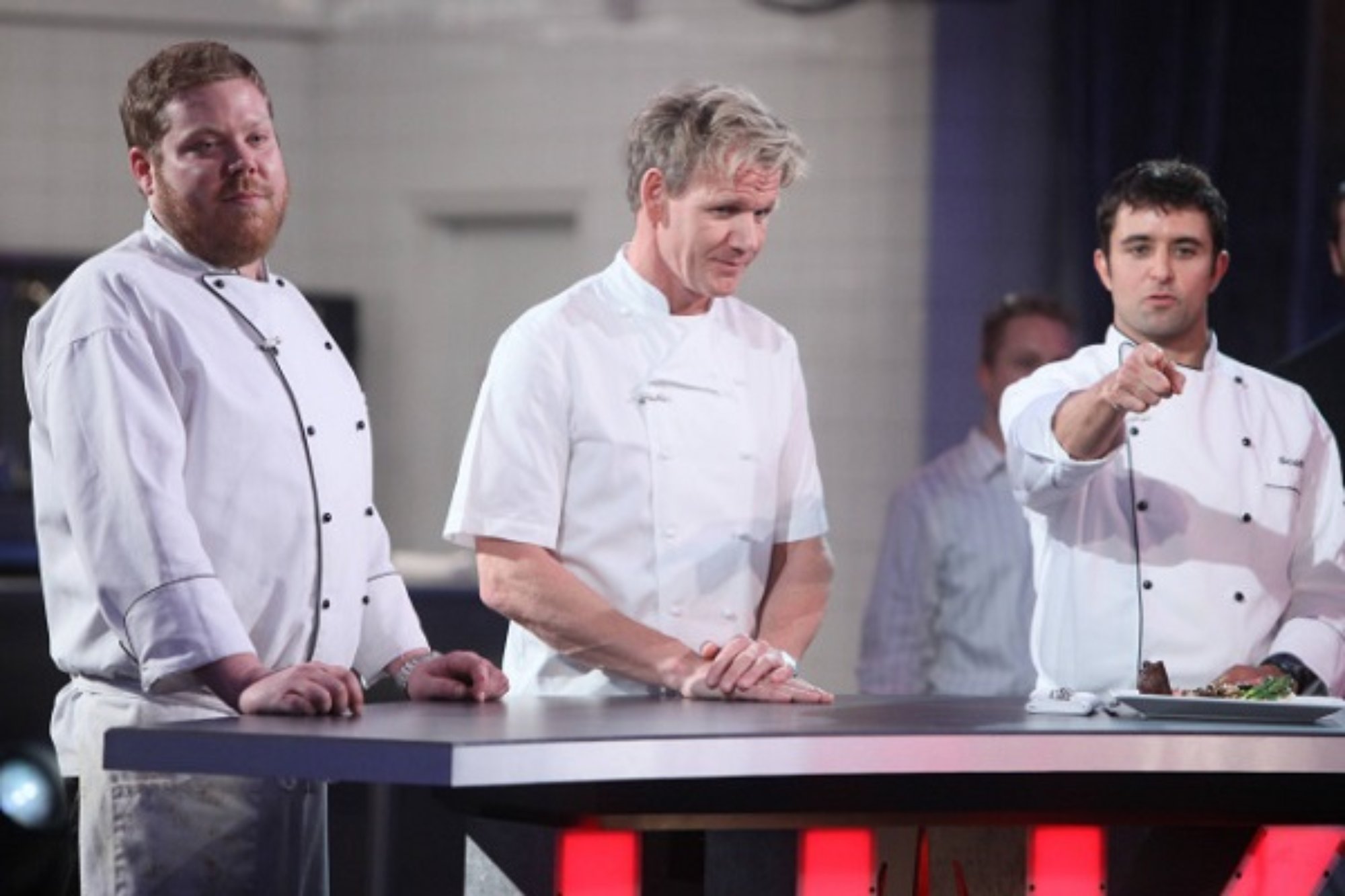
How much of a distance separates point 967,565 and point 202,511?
297 centimetres

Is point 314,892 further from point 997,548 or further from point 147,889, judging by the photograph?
point 997,548

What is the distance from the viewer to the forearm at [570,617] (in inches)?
119

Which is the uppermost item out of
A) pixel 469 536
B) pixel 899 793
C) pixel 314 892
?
pixel 469 536

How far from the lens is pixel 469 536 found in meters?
3.17

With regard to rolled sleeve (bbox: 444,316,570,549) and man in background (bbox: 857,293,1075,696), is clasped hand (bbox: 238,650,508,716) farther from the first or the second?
man in background (bbox: 857,293,1075,696)

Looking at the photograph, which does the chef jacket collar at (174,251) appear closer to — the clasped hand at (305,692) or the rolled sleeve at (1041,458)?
the clasped hand at (305,692)

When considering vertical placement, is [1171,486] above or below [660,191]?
below

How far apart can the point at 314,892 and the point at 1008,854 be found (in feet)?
2.62

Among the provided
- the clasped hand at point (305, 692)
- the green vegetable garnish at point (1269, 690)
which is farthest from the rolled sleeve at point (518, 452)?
the green vegetable garnish at point (1269, 690)

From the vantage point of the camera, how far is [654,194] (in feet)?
10.6

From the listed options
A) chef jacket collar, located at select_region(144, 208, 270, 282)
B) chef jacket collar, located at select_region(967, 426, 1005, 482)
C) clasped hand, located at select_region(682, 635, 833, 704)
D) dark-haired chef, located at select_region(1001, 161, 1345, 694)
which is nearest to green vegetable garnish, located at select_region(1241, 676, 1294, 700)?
dark-haired chef, located at select_region(1001, 161, 1345, 694)

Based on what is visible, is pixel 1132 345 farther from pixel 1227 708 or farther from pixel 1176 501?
pixel 1227 708

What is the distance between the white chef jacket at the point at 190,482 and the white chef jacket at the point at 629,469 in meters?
0.26

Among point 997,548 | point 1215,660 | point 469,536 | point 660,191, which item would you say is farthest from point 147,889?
point 997,548
